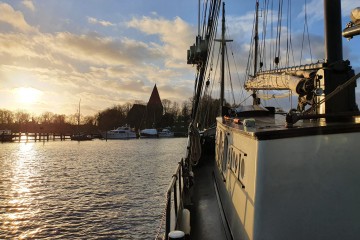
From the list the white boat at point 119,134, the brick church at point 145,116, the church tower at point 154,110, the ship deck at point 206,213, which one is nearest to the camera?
the ship deck at point 206,213

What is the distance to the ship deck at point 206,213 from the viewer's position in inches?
263

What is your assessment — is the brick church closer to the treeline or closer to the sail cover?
the treeline

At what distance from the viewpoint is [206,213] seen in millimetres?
8203

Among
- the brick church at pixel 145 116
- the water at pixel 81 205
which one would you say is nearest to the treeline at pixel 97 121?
the brick church at pixel 145 116

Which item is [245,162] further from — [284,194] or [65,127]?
[65,127]

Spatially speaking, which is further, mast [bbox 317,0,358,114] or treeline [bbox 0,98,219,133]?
treeline [bbox 0,98,219,133]

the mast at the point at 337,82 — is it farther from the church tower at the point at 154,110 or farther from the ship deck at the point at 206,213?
the church tower at the point at 154,110

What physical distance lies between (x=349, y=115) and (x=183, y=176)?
587 centimetres

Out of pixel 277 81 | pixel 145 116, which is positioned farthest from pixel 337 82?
pixel 145 116

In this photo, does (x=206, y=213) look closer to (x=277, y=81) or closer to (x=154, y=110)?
(x=277, y=81)

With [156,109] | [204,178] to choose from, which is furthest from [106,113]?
[204,178]

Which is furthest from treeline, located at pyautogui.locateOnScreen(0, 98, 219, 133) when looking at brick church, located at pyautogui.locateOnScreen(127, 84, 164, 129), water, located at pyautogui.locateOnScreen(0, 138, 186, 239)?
water, located at pyautogui.locateOnScreen(0, 138, 186, 239)

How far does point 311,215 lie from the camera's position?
4133mm

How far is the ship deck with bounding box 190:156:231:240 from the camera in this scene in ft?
21.9
